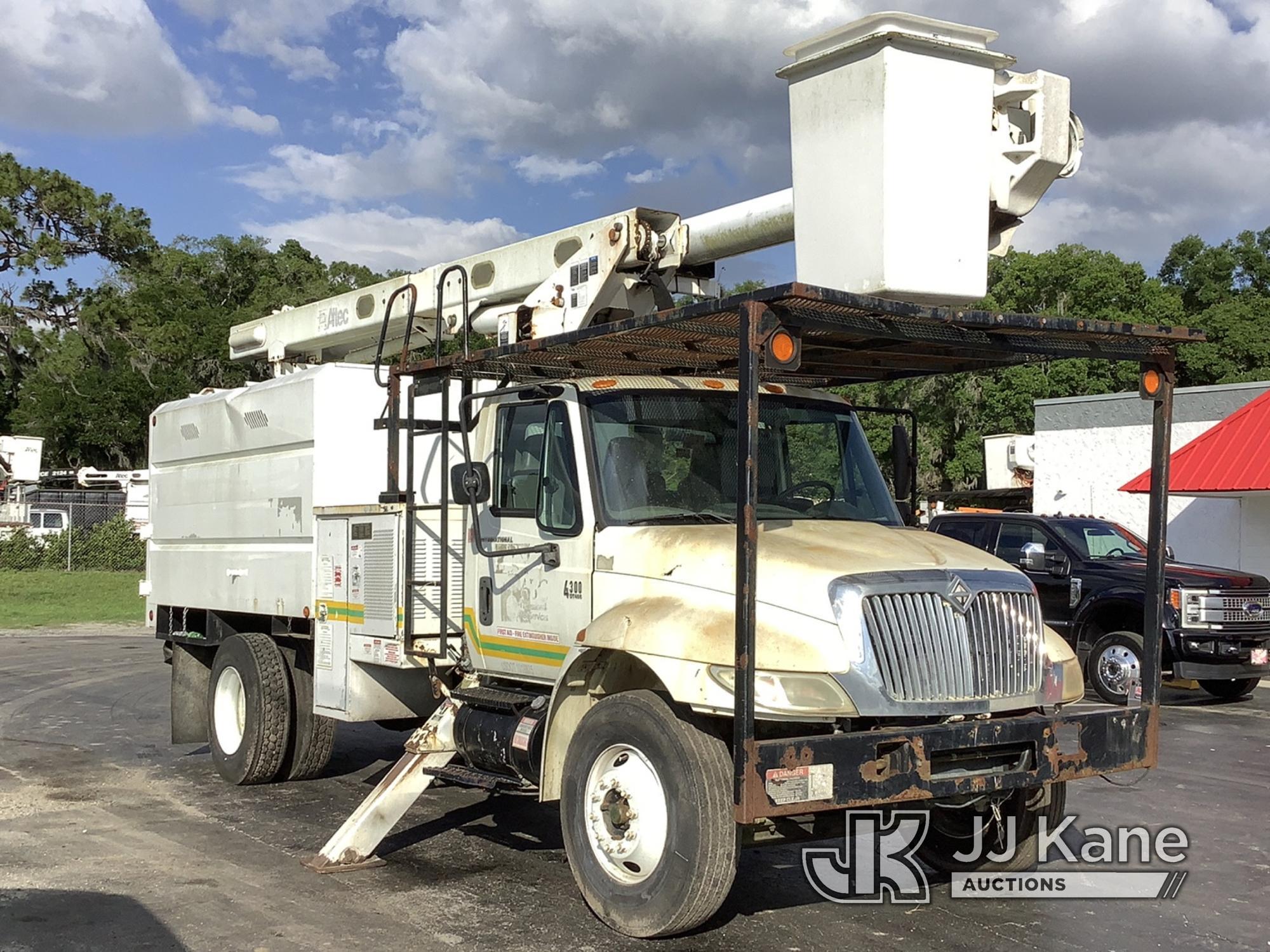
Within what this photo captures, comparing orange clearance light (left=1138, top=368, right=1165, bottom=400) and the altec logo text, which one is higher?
orange clearance light (left=1138, top=368, right=1165, bottom=400)

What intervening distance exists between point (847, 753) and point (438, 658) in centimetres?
315

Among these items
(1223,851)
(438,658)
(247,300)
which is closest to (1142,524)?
(1223,851)

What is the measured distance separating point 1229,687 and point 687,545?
1152 cm

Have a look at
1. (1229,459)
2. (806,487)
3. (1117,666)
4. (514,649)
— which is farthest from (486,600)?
(1229,459)

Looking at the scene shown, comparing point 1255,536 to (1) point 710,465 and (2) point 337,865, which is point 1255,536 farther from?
(2) point 337,865

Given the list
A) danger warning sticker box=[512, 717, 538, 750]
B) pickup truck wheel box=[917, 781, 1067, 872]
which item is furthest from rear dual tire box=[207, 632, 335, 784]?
pickup truck wheel box=[917, 781, 1067, 872]

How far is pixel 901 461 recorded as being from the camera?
8.27 metres

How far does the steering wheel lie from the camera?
23.0ft

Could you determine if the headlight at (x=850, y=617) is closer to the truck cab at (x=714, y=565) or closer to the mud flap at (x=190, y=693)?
the truck cab at (x=714, y=565)

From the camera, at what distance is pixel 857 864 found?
23.6 ft

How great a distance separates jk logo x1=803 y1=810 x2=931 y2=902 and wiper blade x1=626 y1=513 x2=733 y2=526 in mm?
1613

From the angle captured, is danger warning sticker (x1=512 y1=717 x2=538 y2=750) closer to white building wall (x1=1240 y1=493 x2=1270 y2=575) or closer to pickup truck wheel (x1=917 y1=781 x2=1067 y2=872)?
pickup truck wheel (x1=917 y1=781 x2=1067 y2=872)

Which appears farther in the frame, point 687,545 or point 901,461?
point 901,461

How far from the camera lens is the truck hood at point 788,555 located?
5.73 meters
